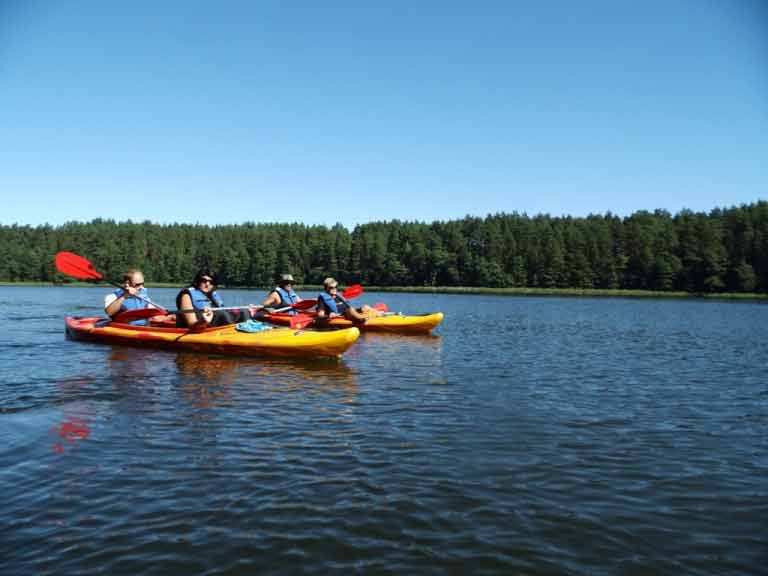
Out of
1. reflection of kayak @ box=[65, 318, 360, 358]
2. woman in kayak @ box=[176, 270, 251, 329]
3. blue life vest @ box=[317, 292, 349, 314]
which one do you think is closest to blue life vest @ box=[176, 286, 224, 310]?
woman in kayak @ box=[176, 270, 251, 329]

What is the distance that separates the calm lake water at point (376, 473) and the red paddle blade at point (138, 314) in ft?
10.6

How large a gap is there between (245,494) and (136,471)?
132cm

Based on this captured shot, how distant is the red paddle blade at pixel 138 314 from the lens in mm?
14867

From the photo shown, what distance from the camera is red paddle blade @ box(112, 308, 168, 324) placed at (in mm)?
14867

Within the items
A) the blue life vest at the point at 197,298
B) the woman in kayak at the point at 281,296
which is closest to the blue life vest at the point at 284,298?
the woman in kayak at the point at 281,296

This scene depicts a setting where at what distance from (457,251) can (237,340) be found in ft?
276

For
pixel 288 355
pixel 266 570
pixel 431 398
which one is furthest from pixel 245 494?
pixel 288 355

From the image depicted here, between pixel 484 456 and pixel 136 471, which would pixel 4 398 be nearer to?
pixel 136 471

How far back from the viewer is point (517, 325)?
2583cm

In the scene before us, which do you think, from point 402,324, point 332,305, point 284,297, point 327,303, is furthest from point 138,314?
point 402,324

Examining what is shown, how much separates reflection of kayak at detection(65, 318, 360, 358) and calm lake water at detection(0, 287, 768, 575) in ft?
3.57

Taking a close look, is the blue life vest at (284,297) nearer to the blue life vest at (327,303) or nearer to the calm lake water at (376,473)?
the blue life vest at (327,303)

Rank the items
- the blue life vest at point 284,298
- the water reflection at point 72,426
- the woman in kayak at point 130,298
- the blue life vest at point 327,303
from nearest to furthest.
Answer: the water reflection at point 72,426 → the blue life vest at point 327,303 → the woman in kayak at point 130,298 → the blue life vest at point 284,298

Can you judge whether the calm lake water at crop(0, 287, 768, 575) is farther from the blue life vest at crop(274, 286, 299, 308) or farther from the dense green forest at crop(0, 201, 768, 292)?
the dense green forest at crop(0, 201, 768, 292)
